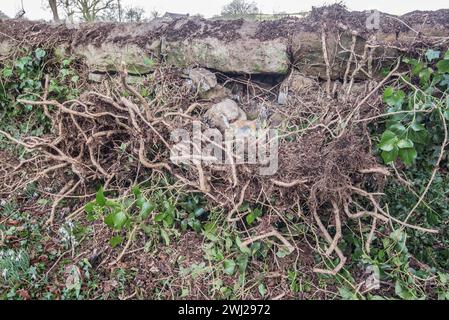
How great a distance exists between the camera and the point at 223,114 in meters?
3.12

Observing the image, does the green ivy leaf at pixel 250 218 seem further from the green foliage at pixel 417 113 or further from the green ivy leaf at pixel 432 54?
the green ivy leaf at pixel 432 54

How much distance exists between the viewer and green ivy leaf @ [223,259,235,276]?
219 cm

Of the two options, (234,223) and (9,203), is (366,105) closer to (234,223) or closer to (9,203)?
(234,223)

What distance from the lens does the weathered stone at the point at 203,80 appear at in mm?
3295

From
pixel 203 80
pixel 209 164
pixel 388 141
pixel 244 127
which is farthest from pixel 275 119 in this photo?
pixel 388 141

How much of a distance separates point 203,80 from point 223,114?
465mm

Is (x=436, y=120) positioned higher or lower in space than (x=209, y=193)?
higher

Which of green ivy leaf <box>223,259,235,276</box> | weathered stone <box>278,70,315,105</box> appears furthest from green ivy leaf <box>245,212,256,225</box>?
weathered stone <box>278,70,315,105</box>

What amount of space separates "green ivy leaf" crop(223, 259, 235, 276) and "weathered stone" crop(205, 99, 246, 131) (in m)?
1.31

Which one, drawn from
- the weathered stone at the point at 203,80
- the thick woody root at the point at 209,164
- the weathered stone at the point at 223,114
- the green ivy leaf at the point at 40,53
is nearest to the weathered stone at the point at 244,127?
the weathered stone at the point at 223,114

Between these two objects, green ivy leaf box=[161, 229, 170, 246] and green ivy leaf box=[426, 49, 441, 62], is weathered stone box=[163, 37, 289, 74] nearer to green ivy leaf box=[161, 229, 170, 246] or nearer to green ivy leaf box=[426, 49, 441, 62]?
green ivy leaf box=[426, 49, 441, 62]
